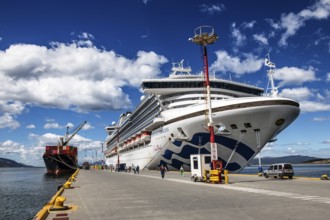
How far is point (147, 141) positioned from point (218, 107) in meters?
21.4

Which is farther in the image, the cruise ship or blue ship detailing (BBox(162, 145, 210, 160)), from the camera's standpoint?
blue ship detailing (BBox(162, 145, 210, 160))

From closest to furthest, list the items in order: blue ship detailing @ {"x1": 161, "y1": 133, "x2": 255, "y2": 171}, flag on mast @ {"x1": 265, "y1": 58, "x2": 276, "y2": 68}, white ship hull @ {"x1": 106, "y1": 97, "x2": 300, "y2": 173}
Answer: white ship hull @ {"x1": 106, "y1": 97, "x2": 300, "y2": 173}
flag on mast @ {"x1": 265, "y1": 58, "x2": 276, "y2": 68}
blue ship detailing @ {"x1": 161, "y1": 133, "x2": 255, "y2": 171}

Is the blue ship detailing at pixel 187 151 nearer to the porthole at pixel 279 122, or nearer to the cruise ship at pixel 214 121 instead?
the cruise ship at pixel 214 121

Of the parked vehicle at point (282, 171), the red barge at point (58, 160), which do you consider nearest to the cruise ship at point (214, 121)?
the parked vehicle at point (282, 171)

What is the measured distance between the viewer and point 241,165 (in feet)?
122

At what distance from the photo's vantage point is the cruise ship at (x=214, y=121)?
3303 cm

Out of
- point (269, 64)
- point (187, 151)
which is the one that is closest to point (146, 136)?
point (187, 151)

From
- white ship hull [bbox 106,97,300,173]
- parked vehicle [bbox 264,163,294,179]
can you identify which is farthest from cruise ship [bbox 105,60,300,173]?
parked vehicle [bbox 264,163,294,179]

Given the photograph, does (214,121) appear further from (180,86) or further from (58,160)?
(58,160)

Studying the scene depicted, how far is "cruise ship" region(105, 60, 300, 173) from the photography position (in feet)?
108

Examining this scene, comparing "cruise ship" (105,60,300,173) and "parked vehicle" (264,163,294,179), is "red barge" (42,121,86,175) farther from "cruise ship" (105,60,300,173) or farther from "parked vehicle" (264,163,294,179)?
"parked vehicle" (264,163,294,179)

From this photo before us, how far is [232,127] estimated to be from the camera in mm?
34469

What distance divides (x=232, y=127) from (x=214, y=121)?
198cm

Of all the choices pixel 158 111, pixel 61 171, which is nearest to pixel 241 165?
pixel 158 111
